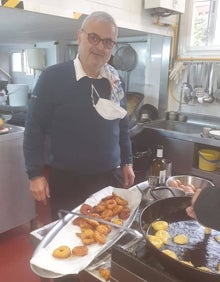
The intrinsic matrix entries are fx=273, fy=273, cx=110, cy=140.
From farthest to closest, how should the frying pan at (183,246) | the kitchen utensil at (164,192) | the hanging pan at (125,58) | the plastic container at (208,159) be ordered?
1. the hanging pan at (125,58)
2. the plastic container at (208,159)
3. the kitchen utensil at (164,192)
4. the frying pan at (183,246)

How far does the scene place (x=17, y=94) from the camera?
3.65 m

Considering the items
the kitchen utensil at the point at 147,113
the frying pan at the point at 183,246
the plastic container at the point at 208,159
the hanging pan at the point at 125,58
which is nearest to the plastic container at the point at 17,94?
the hanging pan at the point at 125,58

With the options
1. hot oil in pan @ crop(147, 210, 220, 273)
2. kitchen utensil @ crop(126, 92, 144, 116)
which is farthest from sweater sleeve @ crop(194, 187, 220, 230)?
kitchen utensil @ crop(126, 92, 144, 116)

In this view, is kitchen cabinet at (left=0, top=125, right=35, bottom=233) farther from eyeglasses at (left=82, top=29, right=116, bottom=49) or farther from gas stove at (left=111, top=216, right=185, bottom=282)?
gas stove at (left=111, top=216, right=185, bottom=282)

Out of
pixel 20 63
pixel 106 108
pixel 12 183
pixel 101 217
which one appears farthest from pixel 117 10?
pixel 20 63

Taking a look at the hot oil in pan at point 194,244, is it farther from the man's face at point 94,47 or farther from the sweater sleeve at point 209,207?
the man's face at point 94,47

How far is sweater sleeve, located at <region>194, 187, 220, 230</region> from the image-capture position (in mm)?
620

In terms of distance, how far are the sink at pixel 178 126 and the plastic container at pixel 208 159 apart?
0.36 meters

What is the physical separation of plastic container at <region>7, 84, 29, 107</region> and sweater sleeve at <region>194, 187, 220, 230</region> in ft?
11.1

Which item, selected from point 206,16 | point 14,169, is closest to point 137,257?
point 14,169

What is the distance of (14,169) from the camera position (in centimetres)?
176

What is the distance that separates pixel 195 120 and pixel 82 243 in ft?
6.52

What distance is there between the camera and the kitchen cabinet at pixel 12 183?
1.70m

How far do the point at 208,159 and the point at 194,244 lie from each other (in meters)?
1.44
